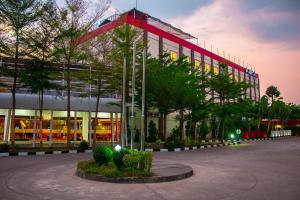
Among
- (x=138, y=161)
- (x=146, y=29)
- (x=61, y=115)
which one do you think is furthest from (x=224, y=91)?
(x=138, y=161)

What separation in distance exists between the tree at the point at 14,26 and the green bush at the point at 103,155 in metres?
11.1

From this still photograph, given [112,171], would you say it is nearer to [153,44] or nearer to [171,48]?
[153,44]

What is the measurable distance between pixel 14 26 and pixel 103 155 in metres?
13.6

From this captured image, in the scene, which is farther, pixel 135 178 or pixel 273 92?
pixel 273 92

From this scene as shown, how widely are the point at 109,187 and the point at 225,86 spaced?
28.5 m

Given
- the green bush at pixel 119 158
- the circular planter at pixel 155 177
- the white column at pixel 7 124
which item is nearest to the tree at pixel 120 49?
the white column at pixel 7 124

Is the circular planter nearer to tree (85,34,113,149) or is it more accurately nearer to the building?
tree (85,34,113,149)

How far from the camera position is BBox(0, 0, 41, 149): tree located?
21.2 metres

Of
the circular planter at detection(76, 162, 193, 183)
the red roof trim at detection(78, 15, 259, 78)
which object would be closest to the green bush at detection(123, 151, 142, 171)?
the circular planter at detection(76, 162, 193, 183)

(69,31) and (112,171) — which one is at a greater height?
(69,31)

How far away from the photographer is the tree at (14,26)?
21.2 meters

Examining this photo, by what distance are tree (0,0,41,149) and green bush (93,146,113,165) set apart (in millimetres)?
11077

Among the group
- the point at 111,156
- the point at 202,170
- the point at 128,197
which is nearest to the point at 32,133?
the point at 111,156

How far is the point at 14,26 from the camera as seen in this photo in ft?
70.6
